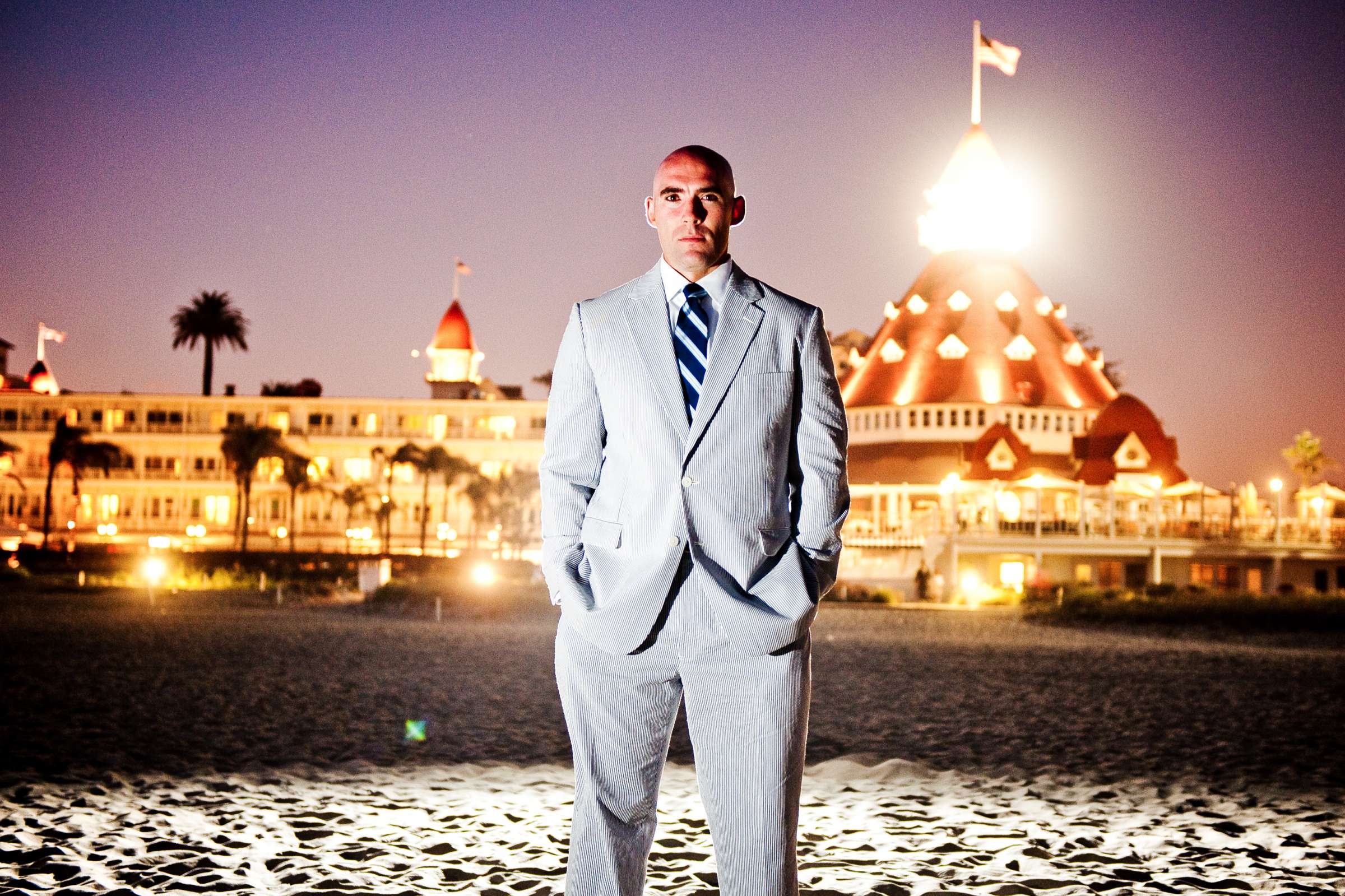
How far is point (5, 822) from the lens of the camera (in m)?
6.53

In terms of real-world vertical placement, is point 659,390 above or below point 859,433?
below

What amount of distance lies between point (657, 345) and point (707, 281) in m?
0.25

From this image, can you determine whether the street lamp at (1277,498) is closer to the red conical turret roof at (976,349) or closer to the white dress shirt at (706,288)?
the red conical turret roof at (976,349)

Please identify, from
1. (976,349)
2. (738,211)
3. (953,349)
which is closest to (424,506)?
(953,349)

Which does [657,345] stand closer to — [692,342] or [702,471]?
[692,342]

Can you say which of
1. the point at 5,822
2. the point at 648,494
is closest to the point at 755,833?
the point at 648,494

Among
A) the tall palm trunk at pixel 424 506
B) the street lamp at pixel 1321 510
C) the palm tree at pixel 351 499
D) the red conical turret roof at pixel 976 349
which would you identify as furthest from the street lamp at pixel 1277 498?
the palm tree at pixel 351 499

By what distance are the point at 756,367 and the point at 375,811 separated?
4534 millimetres

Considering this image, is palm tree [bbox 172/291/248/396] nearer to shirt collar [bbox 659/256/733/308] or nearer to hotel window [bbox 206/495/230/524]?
hotel window [bbox 206/495/230/524]

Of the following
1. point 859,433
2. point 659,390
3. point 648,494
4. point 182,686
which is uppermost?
point 859,433

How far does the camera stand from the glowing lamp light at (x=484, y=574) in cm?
3809

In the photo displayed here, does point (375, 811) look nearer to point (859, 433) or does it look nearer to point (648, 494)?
point (648, 494)

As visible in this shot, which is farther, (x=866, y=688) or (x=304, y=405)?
(x=304, y=405)

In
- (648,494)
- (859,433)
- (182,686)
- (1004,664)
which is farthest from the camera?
(859,433)
